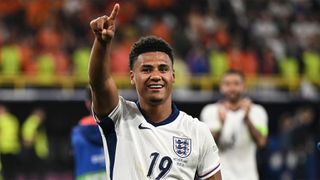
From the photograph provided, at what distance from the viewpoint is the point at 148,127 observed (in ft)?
15.7

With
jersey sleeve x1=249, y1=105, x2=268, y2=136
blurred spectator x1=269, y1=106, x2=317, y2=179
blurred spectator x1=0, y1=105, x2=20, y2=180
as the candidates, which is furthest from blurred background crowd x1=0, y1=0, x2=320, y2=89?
jersey sleeve x1=249, y1=105, x2=268, y2=136

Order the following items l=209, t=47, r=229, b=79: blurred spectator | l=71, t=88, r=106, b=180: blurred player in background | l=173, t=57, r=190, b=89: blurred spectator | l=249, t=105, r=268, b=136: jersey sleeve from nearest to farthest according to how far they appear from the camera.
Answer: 1. l=71, t=88, r=106, b=180: blurred player in background
2. l=249, t=105, r=268, b=136: jersey sleeve
3. l=173, t=57, r=190, b=89: blurred spectator
4. l=209, t=47, r=229, b=79: blurred spectator

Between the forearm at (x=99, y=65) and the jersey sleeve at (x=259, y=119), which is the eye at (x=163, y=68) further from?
the jersey sleeve at (x=259, y=119)

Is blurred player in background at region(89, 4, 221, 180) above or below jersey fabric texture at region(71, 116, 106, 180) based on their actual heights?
above

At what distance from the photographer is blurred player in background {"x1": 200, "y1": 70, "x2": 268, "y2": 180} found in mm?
8188

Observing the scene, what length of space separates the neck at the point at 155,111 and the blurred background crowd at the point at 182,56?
37.3ft

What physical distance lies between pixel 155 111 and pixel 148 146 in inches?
8.8

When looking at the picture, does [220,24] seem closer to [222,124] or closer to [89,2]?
[89,2]

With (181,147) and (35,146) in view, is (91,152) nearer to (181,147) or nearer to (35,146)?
(181,147)

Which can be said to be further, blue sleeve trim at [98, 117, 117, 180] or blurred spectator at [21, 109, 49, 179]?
blurred spectator at [21, 109, 49, 179]

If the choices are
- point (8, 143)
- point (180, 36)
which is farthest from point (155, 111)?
point (180, 36)

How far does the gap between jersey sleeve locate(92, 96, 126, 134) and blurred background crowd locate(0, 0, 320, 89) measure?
15.2m

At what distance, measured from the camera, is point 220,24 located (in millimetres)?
23672

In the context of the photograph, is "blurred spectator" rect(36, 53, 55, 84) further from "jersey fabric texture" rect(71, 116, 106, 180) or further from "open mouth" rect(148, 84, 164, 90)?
"open mouth" rect(148, 84, 164, 90)
